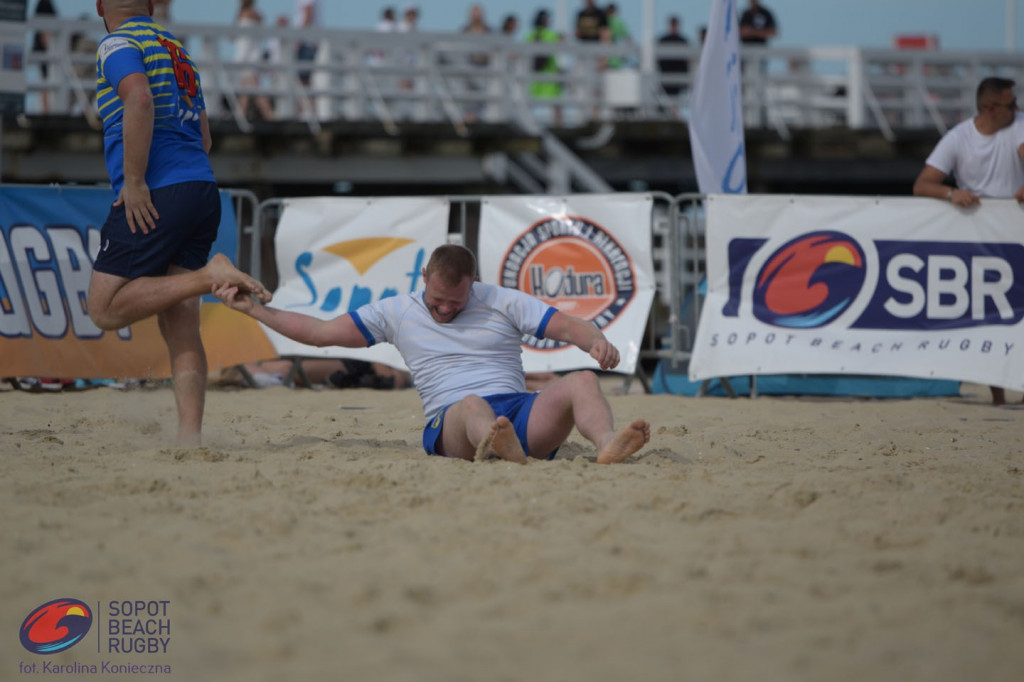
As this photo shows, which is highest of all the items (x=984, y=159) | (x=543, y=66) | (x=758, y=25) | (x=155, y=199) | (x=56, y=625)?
(x=758, y=25)

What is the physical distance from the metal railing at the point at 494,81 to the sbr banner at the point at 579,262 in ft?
21.1

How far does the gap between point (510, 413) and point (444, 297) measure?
21.2 inches

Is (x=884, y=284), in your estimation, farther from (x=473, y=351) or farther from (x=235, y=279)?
(x=235, y=279)

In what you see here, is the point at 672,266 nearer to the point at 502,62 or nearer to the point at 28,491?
the point at 28,491

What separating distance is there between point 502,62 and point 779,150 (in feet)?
14.4

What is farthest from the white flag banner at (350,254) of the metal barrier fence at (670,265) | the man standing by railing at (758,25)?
the man standing by railing at (758,25)

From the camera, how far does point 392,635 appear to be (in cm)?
245

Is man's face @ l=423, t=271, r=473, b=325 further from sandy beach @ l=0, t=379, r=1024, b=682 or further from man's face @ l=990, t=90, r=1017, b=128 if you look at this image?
man's face @ l=990, t=90, r=1017, b=128

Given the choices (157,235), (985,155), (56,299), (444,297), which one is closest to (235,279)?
(157,235)

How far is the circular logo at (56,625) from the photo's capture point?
8.11ft

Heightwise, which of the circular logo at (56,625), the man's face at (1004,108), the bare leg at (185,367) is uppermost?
the man's face at (1004,108)

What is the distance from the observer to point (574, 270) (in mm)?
8305

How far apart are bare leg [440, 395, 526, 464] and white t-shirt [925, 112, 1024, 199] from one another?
496 cm

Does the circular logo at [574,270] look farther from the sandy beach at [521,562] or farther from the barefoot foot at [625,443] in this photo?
the barefoot foot at [625,443]
